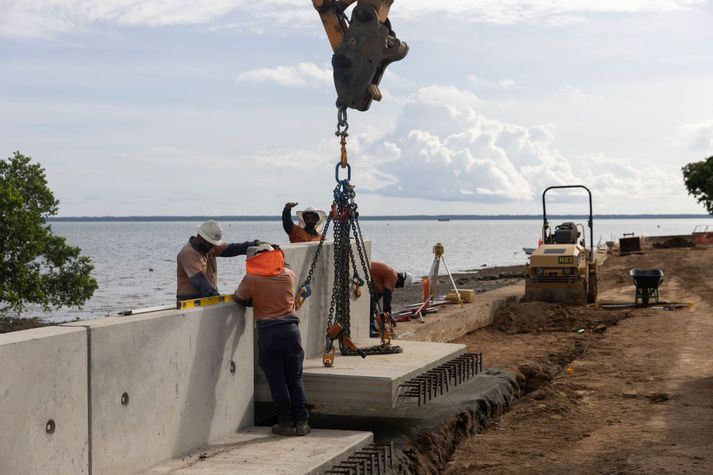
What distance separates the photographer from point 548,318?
19.4 m

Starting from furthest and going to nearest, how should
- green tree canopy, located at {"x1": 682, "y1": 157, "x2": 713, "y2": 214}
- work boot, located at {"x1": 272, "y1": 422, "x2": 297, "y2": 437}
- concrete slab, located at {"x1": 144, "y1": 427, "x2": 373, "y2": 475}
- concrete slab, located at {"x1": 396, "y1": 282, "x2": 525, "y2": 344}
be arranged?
1. green tree canopy, located at {"x1": 682, "y1": 157, "x2": 713, "y2": 214}
2. concrete slab, located at {"x1": 396, "y1": 282, "x2": 525, "y2": 344}
3. work boot, located at {"x1": 272, "y1": 422, "x2": 297, "y2": 437}
4. concrete slab, located at {"x1": 144, "y1": 427, "x2": 373, "y2": 475}

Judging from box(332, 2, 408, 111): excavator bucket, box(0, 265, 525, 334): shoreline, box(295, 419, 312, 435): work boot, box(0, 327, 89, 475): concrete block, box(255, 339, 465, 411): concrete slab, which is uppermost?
box(332, 2, 408, 111): excavator bucket

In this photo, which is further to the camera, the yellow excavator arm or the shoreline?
the shoreline

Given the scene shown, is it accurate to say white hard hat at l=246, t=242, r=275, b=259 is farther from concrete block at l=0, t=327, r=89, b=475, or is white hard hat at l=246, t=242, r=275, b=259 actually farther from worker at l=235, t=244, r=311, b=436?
concrete block at l=0, t=327, r=89, b=475

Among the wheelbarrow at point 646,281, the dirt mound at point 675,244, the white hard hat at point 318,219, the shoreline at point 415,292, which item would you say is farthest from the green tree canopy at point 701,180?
the white hard hat at point 318,219

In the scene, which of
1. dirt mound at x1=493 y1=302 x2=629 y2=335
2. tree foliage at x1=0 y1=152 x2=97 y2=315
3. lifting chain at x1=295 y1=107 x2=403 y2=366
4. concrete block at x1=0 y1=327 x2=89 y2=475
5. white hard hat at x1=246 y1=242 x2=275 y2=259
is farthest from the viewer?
tree foliage at x1=0 y1=152 x2=97 y2=315

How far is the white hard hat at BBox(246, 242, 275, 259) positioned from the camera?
7.54 meters

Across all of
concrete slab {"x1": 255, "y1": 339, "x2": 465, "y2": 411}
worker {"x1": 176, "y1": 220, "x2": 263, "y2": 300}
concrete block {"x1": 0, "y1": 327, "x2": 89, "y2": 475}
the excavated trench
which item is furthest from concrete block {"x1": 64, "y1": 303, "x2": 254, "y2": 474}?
the excavated trench

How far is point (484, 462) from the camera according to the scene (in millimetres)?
8594

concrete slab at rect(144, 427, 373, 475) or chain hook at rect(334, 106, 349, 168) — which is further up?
chain hook at rect(334, 106, 349, 168)

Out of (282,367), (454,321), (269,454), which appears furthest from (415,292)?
(269,454)

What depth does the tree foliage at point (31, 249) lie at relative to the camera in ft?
91.2

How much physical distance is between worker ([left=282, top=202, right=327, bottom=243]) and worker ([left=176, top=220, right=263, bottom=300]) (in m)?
1.64

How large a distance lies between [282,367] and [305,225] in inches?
122
